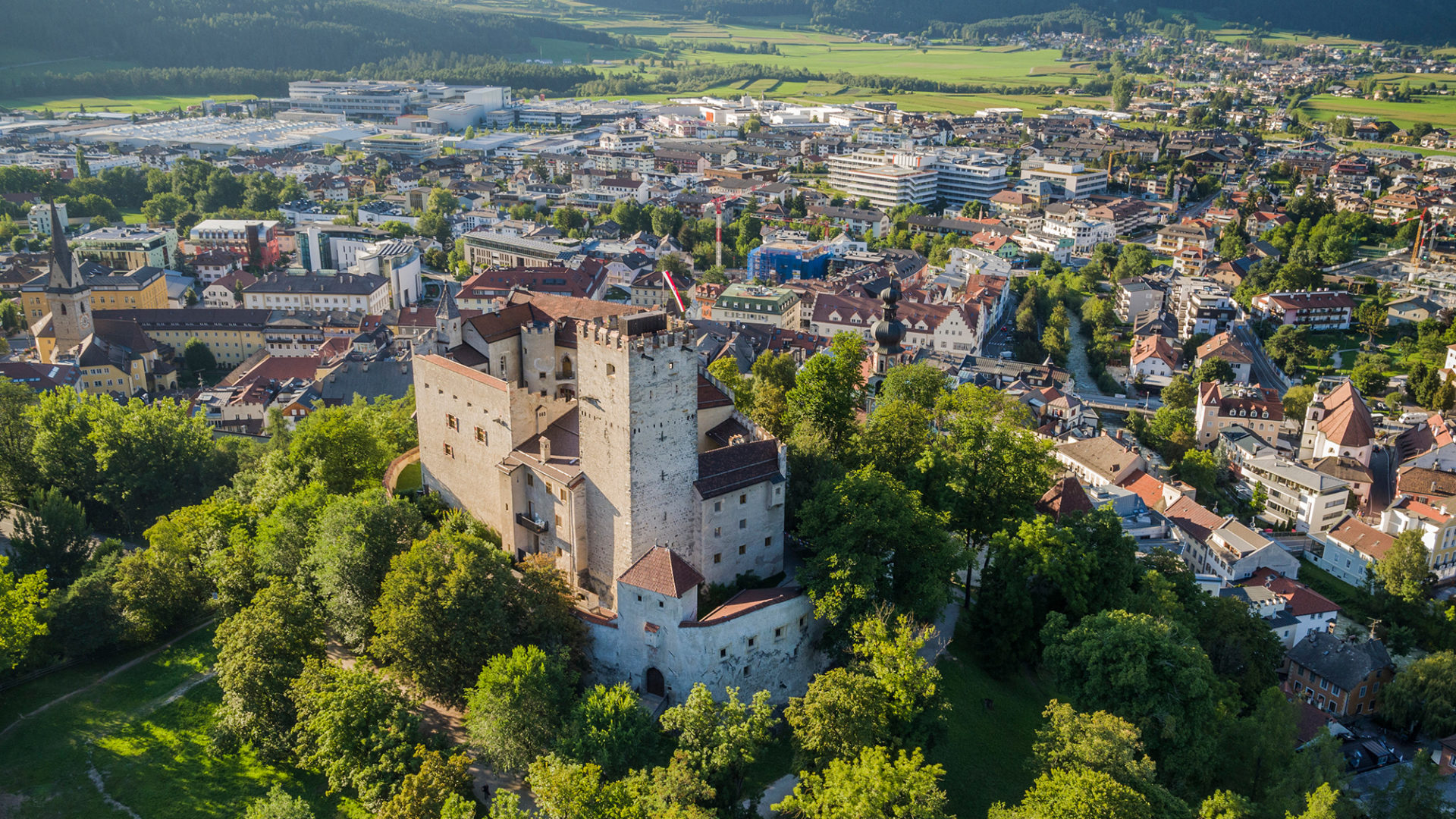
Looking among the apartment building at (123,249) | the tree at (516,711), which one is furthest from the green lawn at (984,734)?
the apartment building at (123,249)

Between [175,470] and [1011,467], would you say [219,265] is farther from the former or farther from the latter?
[1011,467]

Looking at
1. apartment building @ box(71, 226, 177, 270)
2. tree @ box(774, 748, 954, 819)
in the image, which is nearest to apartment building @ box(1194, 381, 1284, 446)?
tree @ box(774, 748, 954, 819)

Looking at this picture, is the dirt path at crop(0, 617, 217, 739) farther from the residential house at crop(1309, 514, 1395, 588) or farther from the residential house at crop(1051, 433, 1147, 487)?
the residential house at crop(1309, 514, 1395, 588)

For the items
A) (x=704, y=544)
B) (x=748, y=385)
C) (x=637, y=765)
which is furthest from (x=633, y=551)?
(x=748, y=385)

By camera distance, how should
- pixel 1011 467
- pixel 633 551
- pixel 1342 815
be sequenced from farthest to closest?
pixel 1011 467 → pixel 1342 815 → pixel 633 551

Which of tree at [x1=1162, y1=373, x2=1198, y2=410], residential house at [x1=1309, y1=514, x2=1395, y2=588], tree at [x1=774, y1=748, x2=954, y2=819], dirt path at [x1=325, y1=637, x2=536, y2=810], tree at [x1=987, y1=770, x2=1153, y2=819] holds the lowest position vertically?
residential house at [x1=1309, y1=514, x2=1395, y2=588]

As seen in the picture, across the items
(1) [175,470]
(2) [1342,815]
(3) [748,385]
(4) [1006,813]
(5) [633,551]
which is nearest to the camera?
(4) [1006,813]

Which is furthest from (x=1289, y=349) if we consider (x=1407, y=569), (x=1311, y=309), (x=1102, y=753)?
(x=1102, y=753)
